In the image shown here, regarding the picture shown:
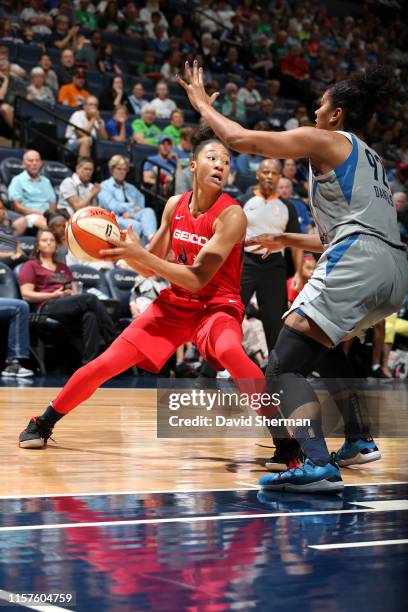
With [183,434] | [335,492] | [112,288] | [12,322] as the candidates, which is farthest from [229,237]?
[112,288]

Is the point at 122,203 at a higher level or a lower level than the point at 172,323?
higher

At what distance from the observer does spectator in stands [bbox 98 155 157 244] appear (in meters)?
11.0

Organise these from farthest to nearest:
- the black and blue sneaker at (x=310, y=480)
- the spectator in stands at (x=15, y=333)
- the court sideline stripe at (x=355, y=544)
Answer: the spectator in stands at (x=15, y=333) < the black and blue sneaker at (x=310, y=480) < the court sideline stripe at (x=355, y=544)

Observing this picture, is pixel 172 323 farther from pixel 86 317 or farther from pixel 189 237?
pixel 86 317

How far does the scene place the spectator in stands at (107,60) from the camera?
13992 mm

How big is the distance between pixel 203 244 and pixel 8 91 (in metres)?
8.04

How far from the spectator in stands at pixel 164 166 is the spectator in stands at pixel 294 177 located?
1.46m

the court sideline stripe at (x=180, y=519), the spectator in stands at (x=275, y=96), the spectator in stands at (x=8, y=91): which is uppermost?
the spectator in stands at (x=275, y=96)

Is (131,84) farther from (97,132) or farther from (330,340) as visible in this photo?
(330,340)

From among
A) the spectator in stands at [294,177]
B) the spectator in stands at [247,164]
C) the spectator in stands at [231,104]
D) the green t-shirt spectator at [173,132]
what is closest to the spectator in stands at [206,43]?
the spectator in stands at [231,104]

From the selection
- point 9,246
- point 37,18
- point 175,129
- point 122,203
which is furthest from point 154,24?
point 9,246

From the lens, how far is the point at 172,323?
4742 millimetres

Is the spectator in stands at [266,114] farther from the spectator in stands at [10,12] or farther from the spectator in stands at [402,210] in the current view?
the spectator in stands at [10,12]

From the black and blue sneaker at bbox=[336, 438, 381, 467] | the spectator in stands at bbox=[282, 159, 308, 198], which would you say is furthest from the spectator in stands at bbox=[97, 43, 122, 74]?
the black and blue sneaker at bbox=[336, 438, 381, 467]
